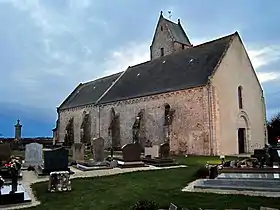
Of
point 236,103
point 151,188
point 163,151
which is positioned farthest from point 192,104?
point 151,188

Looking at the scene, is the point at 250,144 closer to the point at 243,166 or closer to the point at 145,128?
the point at 145,128

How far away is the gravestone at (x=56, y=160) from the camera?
13570mm

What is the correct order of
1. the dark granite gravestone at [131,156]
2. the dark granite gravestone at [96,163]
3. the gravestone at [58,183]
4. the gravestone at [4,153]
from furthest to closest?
the dark granite gravestone at [131,156] → the gravestone at [4,153] → the dark granite gravestone at [96,163] → the gravestone at [58,183]

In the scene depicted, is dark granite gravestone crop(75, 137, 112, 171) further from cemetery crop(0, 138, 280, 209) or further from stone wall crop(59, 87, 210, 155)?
stone wall crop(59, 87, 210, 155)

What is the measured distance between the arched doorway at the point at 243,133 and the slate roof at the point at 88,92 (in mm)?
17084

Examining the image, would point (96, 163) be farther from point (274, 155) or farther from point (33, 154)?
point (274, 155)

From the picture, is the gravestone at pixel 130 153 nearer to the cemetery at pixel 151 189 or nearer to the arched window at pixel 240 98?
the cemetery at pixel 151 189

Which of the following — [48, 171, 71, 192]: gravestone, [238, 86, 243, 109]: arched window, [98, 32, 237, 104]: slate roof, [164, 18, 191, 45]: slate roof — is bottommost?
Answer: [48, 171, 71, 192]: gravestone

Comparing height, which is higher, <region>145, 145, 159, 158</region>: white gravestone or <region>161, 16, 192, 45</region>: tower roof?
<region>161, 16, 192, 45</region>: tower roof

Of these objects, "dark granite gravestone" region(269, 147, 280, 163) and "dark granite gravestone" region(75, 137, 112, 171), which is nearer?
"dark granite gravestone" region(269, 147, 280, 163)

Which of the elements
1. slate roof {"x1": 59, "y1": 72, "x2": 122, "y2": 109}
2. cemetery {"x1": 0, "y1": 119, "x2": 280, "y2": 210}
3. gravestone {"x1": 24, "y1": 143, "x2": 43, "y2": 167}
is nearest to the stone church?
slate roof {"x1": 59, "y1": 72, "x2": 122, "y2": 109}

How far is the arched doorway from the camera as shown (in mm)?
25734

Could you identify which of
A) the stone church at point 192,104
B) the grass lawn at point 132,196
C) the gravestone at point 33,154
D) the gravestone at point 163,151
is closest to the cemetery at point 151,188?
the grass lawn at point 132,196

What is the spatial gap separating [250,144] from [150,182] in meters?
17.8
